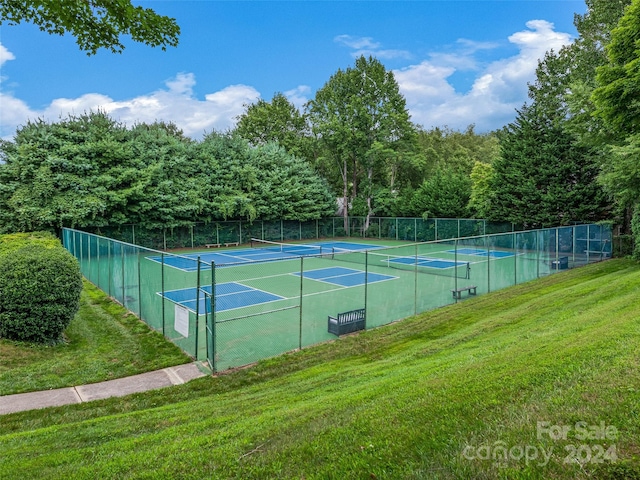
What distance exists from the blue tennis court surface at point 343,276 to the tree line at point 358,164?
10.9 m

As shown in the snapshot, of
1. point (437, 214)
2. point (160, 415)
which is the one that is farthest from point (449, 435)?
point (437, 214)

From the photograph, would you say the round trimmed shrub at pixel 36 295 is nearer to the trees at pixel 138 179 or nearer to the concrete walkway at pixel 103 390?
the concrete walkway at pixel 103 390

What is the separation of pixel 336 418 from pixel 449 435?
126cm

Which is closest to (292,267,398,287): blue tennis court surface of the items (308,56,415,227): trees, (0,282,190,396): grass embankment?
(0,282,190,396): grass embankment

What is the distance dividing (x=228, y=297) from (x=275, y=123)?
→ 40.5m

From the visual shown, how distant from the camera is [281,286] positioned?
17375 millimetres

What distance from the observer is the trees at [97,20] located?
432cm

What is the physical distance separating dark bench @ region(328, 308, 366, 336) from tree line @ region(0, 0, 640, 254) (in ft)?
36.1

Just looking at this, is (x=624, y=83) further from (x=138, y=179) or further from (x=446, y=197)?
(x=138, y=179)

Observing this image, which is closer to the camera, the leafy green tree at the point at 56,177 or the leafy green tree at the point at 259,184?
the leafy green tree at the point at 56,177

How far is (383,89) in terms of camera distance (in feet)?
140

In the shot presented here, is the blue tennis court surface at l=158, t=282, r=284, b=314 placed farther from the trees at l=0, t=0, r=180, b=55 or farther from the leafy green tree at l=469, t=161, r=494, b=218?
the leafy green tree at l=469, t=161, r=494, b=218

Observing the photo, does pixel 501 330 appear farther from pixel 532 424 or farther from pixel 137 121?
pixel 137 121

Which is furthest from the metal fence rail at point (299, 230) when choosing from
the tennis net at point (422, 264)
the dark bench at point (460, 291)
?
the dark bench at point (460, 291)
